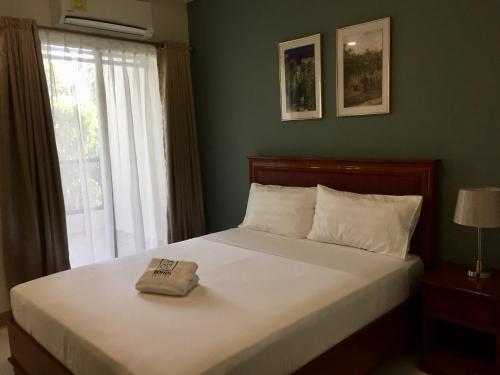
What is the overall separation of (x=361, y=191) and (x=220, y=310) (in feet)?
4.91

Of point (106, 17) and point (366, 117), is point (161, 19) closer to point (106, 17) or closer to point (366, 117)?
point (106, 17)

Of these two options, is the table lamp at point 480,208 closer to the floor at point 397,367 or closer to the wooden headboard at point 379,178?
the wooden headboard at point 379,178

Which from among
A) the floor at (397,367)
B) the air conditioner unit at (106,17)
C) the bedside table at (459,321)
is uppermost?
the air conditioner unit at (106,17)

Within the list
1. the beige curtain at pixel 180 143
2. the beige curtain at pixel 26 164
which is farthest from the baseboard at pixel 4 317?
the beige curtain at pixel 180 143

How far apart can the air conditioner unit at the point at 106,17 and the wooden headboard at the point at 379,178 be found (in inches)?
65.3

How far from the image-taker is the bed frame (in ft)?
6.42

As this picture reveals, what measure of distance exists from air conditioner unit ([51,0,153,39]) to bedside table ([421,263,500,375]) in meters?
3.05

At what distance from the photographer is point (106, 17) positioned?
11.2ft

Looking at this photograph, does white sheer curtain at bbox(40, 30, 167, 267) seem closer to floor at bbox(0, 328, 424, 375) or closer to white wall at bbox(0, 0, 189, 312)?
white wall at bbox(0, 0, 189, 312)

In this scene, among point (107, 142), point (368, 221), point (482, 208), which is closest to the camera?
point (482, 208)

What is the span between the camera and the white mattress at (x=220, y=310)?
5.03ft

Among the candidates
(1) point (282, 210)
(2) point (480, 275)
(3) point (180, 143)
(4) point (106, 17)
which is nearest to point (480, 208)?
(2) point (480, 275)

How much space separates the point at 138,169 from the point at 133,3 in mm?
1465

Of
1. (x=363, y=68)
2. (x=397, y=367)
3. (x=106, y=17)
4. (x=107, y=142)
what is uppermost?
(x=106, y=17)
